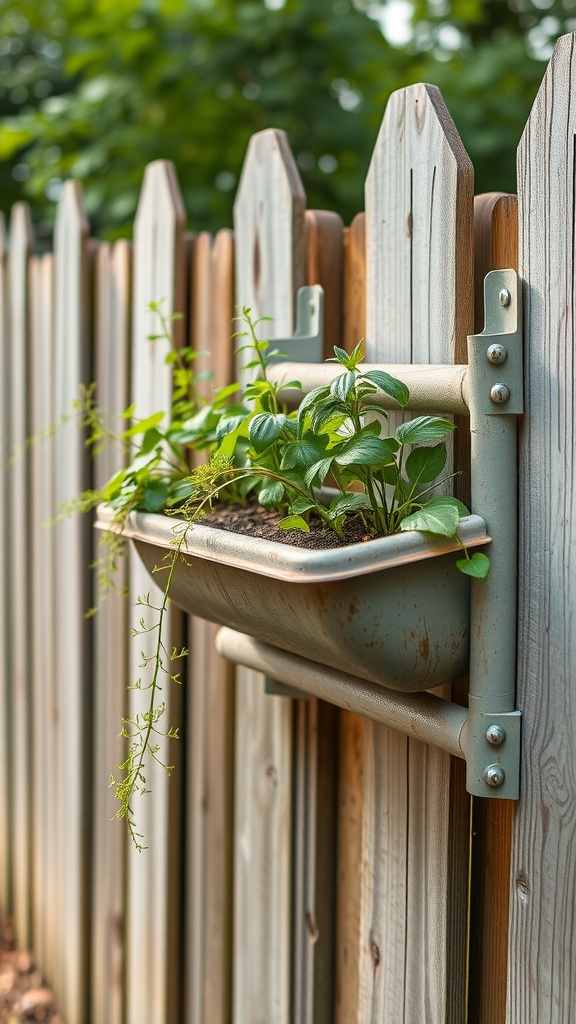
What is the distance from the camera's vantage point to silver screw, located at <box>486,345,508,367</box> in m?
1.24

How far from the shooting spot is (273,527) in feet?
4.72

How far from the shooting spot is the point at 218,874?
2174 millimetres

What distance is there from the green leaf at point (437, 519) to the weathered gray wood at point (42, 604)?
1.86m

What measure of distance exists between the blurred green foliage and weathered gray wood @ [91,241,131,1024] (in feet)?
5.26

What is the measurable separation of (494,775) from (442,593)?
9.5 inches

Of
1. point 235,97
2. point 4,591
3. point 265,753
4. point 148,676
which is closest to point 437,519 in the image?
point 265,753

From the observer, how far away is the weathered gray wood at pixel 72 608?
2.69m

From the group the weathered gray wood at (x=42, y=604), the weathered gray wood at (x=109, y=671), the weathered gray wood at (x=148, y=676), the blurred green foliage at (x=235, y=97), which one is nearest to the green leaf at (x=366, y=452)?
the weathered gray wood at (x=148, y=676)

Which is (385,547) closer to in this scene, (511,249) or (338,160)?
(511,249)

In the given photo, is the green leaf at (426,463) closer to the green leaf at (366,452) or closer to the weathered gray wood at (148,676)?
the green leaf at (366,452)

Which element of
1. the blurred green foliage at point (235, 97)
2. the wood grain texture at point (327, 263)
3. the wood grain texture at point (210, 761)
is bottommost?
the wood grain texture at point (210, 761)

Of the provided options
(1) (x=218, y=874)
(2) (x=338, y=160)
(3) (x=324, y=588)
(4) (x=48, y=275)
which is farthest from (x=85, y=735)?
(2) (x=338, y=160)

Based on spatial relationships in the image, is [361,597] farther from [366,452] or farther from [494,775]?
[494,775]

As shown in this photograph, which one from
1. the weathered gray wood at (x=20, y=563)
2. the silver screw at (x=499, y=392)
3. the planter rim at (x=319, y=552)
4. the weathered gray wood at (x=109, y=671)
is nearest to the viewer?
the planter rim at (x=319, y=552)
